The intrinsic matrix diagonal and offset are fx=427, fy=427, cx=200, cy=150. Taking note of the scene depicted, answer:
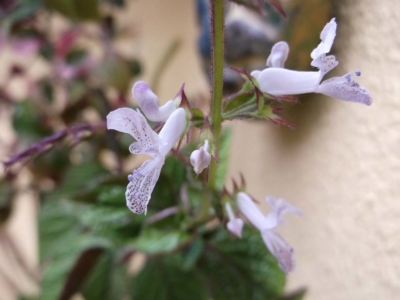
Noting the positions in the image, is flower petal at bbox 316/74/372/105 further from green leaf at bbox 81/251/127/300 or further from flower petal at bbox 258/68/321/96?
green leaf at bbox 81/251/127/300

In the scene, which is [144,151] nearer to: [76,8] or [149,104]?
[149,104]

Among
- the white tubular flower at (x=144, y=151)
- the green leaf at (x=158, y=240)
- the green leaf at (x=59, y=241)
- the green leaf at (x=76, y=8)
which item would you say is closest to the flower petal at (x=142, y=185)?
the white tubular flower at (x=144, y=151)

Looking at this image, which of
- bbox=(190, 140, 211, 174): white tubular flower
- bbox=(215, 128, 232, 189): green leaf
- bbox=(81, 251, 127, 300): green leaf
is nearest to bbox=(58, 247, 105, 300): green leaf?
bbox=(81, 251, 127, 300): green leaf

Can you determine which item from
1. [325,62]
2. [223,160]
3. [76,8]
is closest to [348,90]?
[325,62]

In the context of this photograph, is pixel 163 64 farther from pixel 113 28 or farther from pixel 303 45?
pixel 303 45

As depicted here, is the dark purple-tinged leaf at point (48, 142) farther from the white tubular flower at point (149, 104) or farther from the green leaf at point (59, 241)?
the green leaf at point (59, 241)

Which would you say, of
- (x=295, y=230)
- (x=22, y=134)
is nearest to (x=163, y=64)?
(x=22, y=134)
